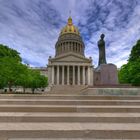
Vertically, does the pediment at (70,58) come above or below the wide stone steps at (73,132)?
→ above

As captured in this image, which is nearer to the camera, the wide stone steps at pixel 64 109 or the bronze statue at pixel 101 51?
the wide stone steps at pixel 64 109

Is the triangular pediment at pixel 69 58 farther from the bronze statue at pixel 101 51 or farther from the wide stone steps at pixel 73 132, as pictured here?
the wide stone steps at pixel 73 132

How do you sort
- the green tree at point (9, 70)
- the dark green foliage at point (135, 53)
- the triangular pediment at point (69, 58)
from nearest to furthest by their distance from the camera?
the green tree at point (9, 70)
the dark green foliage at point (135, 53)
the triangular pediment at point (69, 58)

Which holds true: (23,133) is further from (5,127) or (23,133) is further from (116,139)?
(116,139)

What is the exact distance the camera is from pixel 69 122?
19.4 feet

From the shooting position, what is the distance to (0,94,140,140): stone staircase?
487cm

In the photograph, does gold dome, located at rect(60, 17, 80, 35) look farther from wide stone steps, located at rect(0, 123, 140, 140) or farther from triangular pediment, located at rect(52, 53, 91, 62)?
wide stone steps, located at rect(0, 123, 140, 140)

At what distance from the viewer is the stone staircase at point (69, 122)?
16.0ft

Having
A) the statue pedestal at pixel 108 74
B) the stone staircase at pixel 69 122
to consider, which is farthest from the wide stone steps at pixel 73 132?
the statue pedestal at pixel 108 74

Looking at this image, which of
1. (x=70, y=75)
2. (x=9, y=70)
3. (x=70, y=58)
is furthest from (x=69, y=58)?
(x=9, y=70)

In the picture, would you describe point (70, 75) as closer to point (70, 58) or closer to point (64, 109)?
point (70, 58)

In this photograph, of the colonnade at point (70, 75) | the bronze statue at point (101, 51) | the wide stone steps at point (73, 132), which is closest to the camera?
the wide stone steps at point (73, 132)

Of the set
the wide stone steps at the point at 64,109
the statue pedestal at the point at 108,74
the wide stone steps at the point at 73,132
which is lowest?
the wide stone steps at the point at 73,132

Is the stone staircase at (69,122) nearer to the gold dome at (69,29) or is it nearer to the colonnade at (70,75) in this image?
the colonnade at (70,75)
